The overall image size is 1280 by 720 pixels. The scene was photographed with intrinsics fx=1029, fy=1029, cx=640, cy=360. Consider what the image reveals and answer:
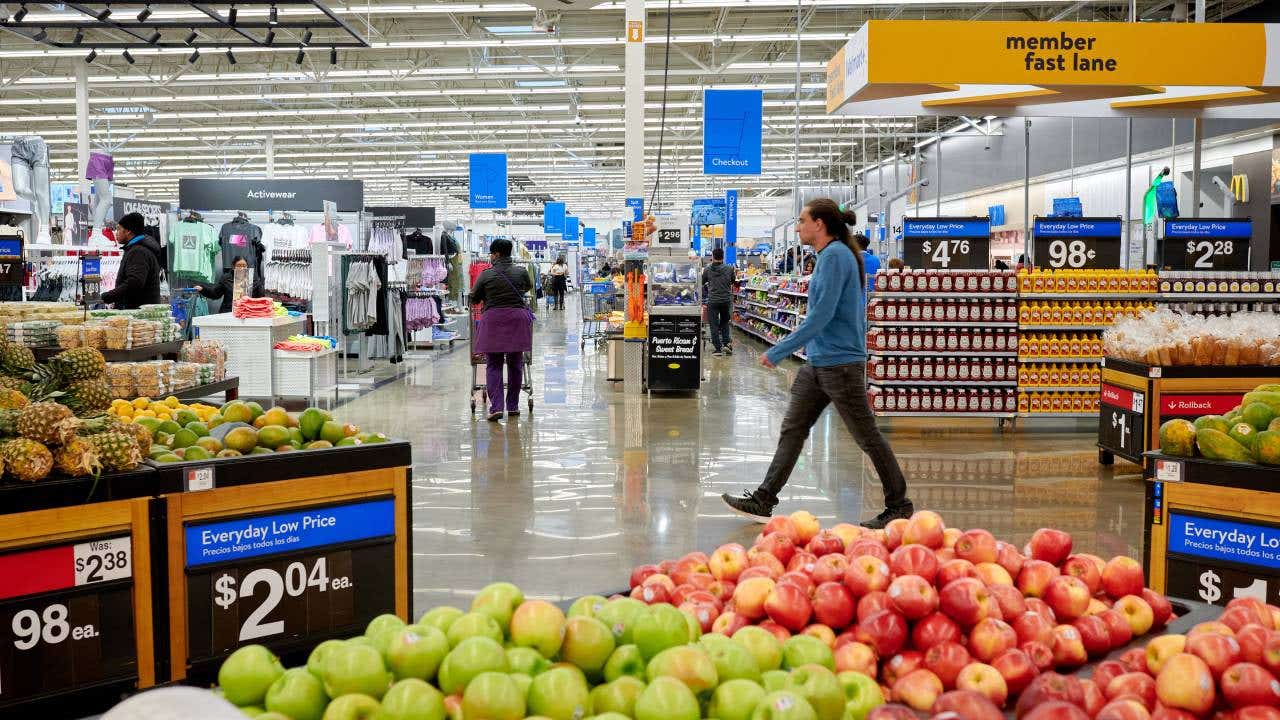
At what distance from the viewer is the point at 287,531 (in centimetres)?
333

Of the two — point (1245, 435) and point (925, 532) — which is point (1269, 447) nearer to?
point (1245, 435)

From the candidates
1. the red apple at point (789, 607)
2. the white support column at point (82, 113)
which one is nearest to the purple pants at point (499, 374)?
the red apple at point (789, 607)

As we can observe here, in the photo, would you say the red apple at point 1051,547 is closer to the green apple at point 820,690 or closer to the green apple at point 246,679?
the green apple at point 820,690

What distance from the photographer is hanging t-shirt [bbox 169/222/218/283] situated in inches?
510

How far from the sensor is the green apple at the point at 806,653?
5.89ft

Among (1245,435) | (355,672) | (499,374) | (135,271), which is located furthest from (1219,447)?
(135,271)

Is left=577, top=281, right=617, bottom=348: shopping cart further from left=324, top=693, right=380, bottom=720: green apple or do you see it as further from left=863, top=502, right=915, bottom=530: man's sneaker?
left=324, top=693, right=380, bottom=720: green apple

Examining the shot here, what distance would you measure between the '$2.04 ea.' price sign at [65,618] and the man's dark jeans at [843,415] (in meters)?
3.32

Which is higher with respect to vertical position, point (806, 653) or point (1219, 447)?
point (1219, 447)

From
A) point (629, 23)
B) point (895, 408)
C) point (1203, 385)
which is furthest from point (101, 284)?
point (1203, 385)

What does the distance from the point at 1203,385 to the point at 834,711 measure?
20.2 ft

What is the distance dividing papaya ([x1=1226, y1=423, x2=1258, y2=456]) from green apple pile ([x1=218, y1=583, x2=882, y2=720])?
93.6 inches

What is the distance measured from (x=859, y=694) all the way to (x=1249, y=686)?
67 centimetres

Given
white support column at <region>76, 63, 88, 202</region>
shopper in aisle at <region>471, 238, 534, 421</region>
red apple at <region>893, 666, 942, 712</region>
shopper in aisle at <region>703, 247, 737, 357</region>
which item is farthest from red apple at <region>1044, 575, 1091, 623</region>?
white support column at <region>76, 63, 88, 202</region>
